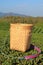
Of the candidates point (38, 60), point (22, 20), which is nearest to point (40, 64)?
point (38, 60)

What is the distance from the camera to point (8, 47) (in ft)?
18.6

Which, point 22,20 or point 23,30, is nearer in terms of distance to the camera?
point 23,30

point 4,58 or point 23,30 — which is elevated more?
point 23,30

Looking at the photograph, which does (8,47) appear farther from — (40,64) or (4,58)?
(40,64)

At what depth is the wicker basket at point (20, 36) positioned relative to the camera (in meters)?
5.26

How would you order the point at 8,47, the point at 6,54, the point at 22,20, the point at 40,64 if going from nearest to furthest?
the point at 40,64, the point at 6,54, the point at 8,47, the point at 22,20

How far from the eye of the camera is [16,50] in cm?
548

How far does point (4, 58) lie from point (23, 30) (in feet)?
2.79

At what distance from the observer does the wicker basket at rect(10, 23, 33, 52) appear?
5.26 metres

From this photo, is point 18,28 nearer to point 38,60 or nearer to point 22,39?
point 22,39

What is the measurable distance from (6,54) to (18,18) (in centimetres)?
1307

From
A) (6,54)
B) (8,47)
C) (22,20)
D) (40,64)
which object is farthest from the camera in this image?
(22,20)

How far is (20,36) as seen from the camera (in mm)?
5312

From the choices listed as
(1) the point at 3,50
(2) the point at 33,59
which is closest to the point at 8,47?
(1) the point at 3,50
